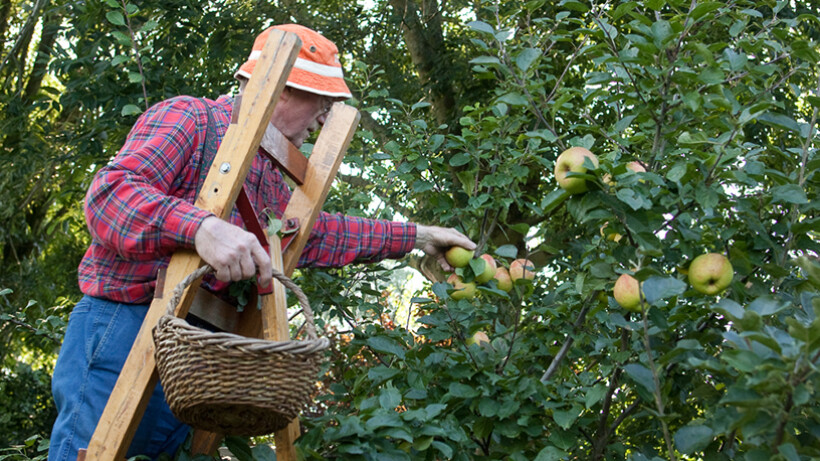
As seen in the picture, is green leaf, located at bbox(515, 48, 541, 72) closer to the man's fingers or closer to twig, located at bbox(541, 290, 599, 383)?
twig, located at bbox(541, 290, 599, 383)

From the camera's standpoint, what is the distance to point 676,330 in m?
2.34

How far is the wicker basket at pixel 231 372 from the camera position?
5.23 ft

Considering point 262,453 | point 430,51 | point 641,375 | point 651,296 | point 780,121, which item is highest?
point 780,121

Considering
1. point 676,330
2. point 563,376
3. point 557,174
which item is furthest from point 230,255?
point 563,376

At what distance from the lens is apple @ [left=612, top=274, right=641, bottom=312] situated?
1.90 meters

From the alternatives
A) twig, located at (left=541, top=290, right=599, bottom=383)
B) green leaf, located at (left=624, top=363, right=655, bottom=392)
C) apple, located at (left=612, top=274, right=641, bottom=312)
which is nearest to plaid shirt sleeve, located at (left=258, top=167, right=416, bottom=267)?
twig, located at (left=541, top=290, right=599, bottom=383)

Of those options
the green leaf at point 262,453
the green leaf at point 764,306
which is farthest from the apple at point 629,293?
the green leaf at point 262,453

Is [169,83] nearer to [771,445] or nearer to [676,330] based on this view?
[676,330]

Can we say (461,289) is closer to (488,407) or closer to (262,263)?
(488,407)

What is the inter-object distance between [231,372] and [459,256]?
1.16 meters

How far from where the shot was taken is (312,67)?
7.72 ft

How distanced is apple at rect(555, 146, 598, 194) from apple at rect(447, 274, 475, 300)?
0.67m

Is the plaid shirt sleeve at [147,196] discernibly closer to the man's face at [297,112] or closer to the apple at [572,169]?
the man's face at [297,112]

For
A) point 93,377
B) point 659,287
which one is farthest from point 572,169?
point 93,377
